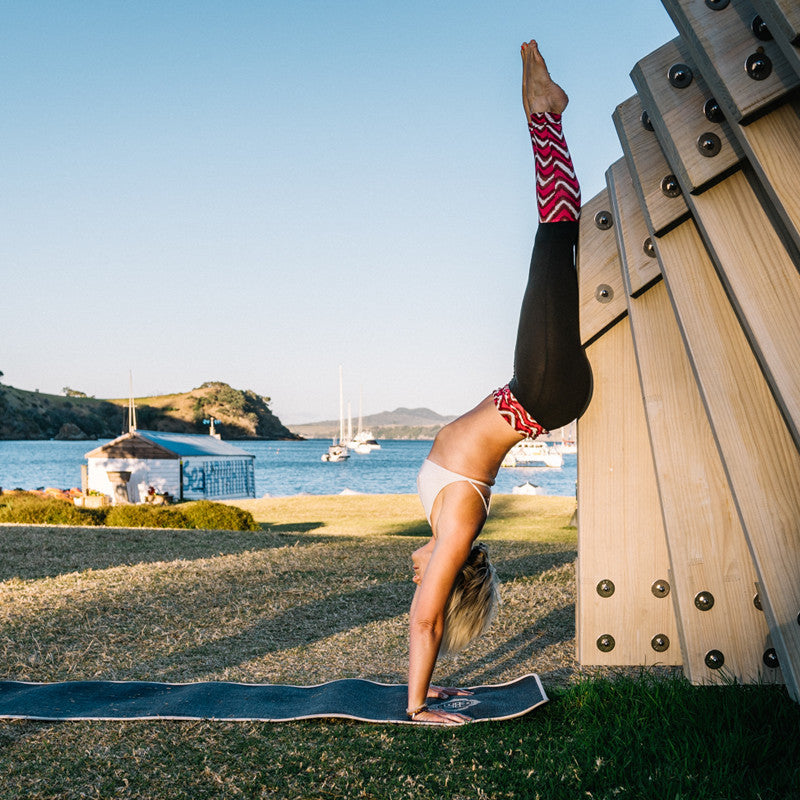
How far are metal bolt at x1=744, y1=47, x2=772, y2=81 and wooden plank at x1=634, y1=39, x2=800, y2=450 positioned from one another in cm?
40

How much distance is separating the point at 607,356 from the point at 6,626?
4.48 meters

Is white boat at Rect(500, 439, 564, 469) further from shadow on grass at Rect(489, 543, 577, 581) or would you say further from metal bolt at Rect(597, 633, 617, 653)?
metal bolt at Rect(597, 633, 617, 653)

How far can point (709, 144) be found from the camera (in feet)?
7.80

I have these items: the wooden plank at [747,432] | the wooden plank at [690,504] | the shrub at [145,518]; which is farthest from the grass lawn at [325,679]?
the shrub at [145,518]

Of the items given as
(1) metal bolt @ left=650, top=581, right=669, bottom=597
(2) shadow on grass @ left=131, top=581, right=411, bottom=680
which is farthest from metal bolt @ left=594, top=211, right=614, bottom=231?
(2) shadow on grass @ left=131, top=581, right=411, bottom=680

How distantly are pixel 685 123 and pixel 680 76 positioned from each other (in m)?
0.23

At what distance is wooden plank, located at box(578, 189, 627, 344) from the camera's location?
3.50 m

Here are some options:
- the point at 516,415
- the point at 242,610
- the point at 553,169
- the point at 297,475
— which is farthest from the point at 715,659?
the point at 297,475

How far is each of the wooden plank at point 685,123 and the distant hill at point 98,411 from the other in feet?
459

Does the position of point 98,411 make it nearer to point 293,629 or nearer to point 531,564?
point 531,564

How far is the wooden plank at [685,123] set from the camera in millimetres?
2371

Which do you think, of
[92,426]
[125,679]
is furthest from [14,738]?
[92,426]

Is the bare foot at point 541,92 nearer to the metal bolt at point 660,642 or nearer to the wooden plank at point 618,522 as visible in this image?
the wooden plank at point 618,522

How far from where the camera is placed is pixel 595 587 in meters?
3.67
